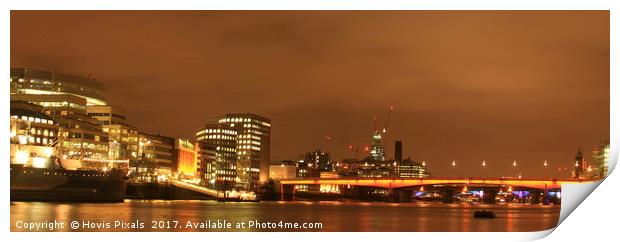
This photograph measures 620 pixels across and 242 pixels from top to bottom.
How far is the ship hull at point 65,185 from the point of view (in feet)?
78.0

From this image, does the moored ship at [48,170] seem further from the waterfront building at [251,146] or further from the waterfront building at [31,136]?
the waterfront building at [251,146]

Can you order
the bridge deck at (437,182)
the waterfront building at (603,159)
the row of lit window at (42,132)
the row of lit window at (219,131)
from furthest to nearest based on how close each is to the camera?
the row of lit window at (219,131) < the bridge deck at (437,182) < the row of lit window at (42,132) < the waterfront building at (603,159)

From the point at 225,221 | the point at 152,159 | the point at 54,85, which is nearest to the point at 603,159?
the point at 225,221

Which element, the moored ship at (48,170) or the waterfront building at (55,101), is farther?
the waterfront building at (55,101)

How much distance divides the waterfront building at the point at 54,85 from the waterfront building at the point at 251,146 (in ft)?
28.3

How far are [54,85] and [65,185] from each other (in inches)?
438

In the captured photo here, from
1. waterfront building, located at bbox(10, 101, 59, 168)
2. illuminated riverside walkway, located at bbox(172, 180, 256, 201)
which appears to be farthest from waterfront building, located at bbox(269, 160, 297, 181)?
waterfront building, located at bbox(10, 101, 59, 168)

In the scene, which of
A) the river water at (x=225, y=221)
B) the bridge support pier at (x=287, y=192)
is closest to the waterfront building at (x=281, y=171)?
the bridge support pier at (x=287, y=192)

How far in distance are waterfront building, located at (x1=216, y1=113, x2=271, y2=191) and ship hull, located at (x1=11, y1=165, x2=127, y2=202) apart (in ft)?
56.7

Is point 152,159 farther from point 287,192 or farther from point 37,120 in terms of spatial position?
point 37,120
